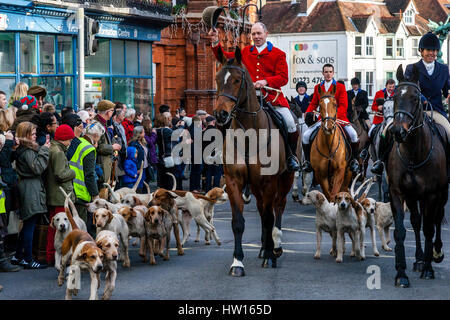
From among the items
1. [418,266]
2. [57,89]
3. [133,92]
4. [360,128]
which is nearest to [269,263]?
→ [418,266]

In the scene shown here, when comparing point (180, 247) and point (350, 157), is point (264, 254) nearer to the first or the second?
point (180, 247)

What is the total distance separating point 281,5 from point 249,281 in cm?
6899

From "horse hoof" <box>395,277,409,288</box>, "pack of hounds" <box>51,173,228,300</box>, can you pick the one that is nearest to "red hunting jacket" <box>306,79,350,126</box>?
"pack of hounds" <box>51,173,228,300</box>

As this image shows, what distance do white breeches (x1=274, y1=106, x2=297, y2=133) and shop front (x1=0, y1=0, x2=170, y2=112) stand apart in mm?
13828

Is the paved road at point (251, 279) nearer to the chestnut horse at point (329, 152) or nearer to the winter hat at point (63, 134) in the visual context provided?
the winter hat at point (63, 134)

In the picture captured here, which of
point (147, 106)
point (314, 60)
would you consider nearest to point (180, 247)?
point (147, 106)

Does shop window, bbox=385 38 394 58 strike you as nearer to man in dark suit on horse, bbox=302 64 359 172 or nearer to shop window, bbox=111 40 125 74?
shop window, bbox=111 40 125 74

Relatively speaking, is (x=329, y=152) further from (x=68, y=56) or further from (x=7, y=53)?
(x=68, y=56)

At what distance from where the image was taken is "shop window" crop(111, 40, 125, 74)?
31.2m

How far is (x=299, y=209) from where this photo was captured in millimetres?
18750

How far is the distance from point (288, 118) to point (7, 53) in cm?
1459

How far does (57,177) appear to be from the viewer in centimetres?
1180

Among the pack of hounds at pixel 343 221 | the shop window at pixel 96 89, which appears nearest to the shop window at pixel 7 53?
the shop window at pixel 96 89

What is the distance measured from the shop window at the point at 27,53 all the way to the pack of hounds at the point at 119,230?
37.9 feet
